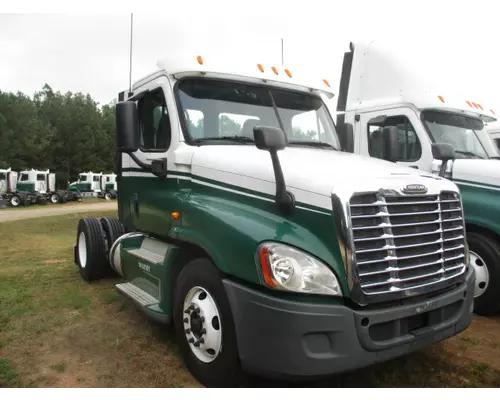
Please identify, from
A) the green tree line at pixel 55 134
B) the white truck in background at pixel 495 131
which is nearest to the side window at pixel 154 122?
the white truck in background at pixel 495 131

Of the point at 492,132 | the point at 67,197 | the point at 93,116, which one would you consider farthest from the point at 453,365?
the point at 93,116

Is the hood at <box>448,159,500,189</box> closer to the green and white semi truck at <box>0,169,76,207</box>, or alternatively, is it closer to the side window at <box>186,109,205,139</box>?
the side window at <box>186,109,205,139</box>

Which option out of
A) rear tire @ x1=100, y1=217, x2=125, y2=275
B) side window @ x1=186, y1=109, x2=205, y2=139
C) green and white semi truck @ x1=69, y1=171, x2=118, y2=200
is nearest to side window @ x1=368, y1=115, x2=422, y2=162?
side window @ x1=186, y1=109, x2=205, y2=139

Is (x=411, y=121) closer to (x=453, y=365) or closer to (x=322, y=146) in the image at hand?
(x=322, y=146)

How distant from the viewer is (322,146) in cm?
495

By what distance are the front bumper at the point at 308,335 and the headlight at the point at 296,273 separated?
103 millimetres

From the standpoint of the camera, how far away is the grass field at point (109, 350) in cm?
371

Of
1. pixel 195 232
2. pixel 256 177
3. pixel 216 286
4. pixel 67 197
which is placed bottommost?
pixel 67 197

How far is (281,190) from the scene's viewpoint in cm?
336

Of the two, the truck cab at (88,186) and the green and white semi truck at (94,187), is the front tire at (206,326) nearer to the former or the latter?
the green and white semi truck at (94,187)

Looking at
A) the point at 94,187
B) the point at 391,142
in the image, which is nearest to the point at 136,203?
the point at 391,142

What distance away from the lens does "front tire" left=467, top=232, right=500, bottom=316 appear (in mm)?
5391

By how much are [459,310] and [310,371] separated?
1.55 m

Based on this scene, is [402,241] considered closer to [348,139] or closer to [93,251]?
[348,139]
